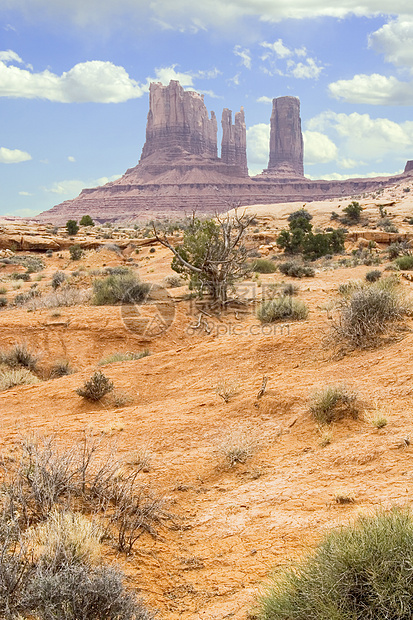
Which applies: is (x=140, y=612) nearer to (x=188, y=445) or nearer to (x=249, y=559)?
(x=249, y=559)

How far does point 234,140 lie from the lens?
151625mm

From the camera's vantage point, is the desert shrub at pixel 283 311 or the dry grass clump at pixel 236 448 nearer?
the dry grass clump at pixel 236 448

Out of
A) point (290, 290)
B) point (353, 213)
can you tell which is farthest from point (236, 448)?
point (353, 213)

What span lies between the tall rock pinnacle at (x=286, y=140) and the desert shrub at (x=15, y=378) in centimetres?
15317

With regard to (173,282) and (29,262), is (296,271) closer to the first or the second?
(173,282)

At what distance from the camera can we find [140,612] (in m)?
2.58

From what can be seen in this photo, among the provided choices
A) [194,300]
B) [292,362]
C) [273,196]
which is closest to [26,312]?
[194,300]

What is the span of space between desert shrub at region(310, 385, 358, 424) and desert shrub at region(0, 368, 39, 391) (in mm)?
5982

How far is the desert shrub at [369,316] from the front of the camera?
25.4 feet

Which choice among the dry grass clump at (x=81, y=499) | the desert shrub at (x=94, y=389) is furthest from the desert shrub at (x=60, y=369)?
the dry grass clump at (x=81, y=499)

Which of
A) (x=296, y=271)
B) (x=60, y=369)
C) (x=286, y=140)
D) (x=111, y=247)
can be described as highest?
(x=286, y=140)

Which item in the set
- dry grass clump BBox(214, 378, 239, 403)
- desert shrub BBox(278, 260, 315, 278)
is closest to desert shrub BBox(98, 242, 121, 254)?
desert shrub BBox(278, 260, 315, 278)

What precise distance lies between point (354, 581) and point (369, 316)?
5.90 meters

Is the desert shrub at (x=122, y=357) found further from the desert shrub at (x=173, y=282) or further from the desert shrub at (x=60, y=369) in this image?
the desert shrub at (x=173, y=282)
